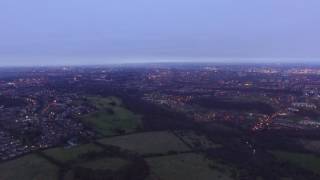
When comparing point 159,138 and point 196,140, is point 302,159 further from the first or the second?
point 159,138

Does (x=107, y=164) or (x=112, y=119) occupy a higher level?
(x=112, y=119)

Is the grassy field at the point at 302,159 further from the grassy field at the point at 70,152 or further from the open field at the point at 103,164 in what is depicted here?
the grassy field at the point at 70,152

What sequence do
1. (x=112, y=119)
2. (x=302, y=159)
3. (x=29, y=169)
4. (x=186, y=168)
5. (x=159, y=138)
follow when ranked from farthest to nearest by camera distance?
(x=112, y=119) → (x=159, y=138) → (x=302, y=159) → (x=186, y=168) → (x=29, y=169)

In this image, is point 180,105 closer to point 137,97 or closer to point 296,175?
point 137,97

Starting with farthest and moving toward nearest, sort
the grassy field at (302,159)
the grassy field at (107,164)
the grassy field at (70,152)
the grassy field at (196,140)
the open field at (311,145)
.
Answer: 1. the grassy field at (196,140)
2. the open field at (311,145)
3. the grassy field at (70,152)
4. the grassy field at (302,159)
5. the grassy field at (107,164)

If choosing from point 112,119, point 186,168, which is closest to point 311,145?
point 186,168

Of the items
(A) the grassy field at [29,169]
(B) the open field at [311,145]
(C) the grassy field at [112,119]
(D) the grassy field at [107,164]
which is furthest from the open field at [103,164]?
(B) the open field at [311,145]
